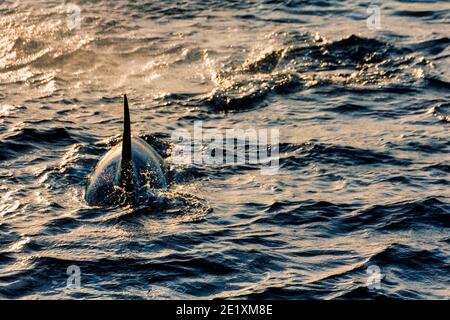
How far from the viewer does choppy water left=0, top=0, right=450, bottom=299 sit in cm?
1133

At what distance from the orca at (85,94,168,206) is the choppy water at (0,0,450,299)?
0.27 m

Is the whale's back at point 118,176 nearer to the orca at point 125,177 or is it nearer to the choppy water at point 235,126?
the orca at point 125,177

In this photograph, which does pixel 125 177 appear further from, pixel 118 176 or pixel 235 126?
pixel 235 126

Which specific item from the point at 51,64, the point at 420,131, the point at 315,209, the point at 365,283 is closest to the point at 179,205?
the point at 315,209

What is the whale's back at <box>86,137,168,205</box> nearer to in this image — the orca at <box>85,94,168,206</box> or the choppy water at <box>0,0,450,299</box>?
the orca at <box>85,94,168,206</box>

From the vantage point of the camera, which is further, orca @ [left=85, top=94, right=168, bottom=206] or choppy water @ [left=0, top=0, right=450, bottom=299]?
orca @ [left=85, top=94, right=168, bottom=206]

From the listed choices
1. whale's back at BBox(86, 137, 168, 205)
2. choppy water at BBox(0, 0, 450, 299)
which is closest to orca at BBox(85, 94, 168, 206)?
whale's back at BBox(86, 137, 168, 205)

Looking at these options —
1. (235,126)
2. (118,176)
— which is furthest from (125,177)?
(235,126)

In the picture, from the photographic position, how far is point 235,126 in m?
17.0

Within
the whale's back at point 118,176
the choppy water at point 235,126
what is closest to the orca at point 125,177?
the whale's back at point 118,176

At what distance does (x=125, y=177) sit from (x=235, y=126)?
437 cm

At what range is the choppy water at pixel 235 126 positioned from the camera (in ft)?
37.2

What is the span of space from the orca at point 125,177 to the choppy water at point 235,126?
27cm
